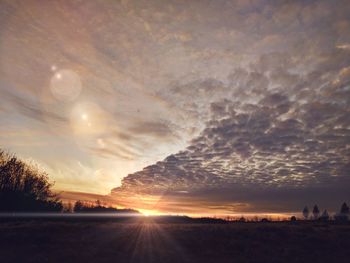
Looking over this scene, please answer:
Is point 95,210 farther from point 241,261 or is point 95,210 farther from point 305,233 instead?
point 241,261

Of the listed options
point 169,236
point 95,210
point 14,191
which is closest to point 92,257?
point 169,236

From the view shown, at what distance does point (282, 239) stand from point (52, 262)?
77.1 feet

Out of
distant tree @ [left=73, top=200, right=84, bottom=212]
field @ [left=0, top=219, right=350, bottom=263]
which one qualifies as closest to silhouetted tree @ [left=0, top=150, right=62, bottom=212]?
distant tree @ [left=73, top=200, right=84, bottom=212]

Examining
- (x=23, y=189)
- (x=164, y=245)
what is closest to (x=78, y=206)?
(x=23, y=189)

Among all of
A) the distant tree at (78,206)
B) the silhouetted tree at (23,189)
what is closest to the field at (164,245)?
the silhouetted tree at (23,189)

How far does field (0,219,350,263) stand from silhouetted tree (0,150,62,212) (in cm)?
3799

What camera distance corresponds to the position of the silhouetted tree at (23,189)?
226 feet

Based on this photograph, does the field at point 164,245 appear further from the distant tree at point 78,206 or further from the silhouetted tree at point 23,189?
the distant tree at point 78,206

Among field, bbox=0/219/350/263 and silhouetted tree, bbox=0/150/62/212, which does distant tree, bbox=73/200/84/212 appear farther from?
field, bbox=0/219/350/263

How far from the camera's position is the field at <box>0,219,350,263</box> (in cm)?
2669

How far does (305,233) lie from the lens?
128 ft

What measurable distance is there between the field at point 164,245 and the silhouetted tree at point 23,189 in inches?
1496

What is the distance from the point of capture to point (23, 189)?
7781 centimetres

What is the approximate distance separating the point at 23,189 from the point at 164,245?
59.5 m
